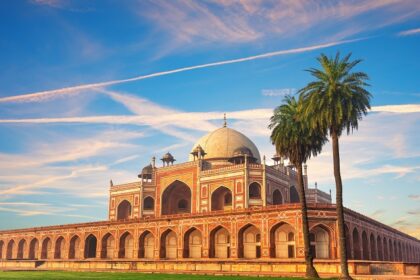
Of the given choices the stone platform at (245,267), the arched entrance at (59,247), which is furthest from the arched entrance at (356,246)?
the arched entrance at (59,247)

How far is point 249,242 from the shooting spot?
148 feet

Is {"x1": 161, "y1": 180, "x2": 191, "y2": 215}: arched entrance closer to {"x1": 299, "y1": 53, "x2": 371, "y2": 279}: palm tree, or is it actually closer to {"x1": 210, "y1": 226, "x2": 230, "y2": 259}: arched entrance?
{"x1": 210, "y1": 226, "x2": 230, "y2": 259}: arched entrance

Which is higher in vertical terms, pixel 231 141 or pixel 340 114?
pixel 231 141

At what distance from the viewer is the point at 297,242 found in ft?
130

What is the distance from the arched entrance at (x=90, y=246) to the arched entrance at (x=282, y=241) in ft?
96.0

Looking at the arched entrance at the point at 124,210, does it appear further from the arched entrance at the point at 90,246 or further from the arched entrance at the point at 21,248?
the arched entrance at the point at 21,248

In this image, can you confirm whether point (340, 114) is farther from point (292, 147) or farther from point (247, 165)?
point (247, 165)

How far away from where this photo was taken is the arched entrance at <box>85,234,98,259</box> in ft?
199

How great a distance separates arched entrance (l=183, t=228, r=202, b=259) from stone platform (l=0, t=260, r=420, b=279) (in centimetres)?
559

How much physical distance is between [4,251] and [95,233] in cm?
2756

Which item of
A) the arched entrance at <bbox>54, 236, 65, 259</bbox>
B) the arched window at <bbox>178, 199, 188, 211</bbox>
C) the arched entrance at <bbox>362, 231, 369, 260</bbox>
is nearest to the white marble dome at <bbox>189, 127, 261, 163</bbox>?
the arched window at <bbox>178, 199, 188, 211</bbox>

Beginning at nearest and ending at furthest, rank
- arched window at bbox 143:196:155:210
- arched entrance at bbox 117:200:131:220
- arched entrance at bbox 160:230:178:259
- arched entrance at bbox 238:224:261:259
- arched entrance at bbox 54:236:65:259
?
arched entrance at bbox 238:224:261:259 < arched entrance at bbox 160:230:178:259 < arched entrance at bbox 54:236:65:259 < arched window at bbox 143:196:155:210 < arched entrance at bbox 117:200:131:220

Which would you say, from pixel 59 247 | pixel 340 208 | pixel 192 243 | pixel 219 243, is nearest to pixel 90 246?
pixel 59 247

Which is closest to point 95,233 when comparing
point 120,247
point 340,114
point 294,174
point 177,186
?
point 120,247
